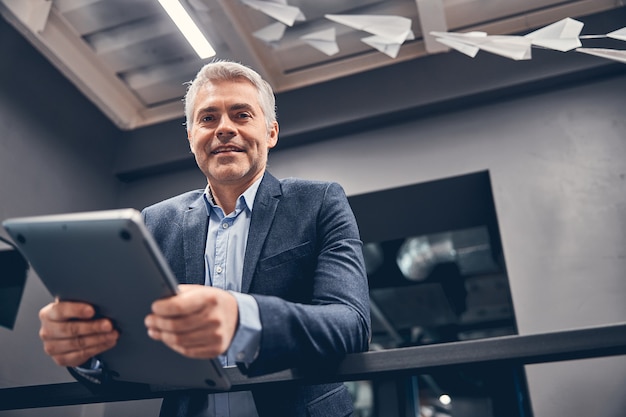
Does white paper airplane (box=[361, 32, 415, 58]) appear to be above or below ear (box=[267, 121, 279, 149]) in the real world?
above

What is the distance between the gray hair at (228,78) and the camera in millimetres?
1463

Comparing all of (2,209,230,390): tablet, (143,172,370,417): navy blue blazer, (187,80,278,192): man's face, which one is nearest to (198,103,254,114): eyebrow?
(187,80,278,192): man's face

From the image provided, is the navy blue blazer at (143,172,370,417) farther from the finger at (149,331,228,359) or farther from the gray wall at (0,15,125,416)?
the gray wall at (0,15,125,416)

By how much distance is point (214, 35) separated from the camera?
2.79 m

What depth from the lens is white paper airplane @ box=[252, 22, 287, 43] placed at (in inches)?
98.4

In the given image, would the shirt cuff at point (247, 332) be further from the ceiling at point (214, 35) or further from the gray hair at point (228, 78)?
the ceiling at point (214, 35)

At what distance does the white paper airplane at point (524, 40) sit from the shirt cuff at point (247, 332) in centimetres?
163

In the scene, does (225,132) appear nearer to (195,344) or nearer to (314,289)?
(314,289)

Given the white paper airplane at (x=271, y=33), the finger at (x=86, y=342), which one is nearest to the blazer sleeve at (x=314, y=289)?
the finger at (x=86, y=342)

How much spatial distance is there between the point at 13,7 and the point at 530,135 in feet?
8.07

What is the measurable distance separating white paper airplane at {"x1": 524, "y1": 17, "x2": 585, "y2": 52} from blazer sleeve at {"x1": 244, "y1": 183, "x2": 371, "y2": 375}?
4.11 feet

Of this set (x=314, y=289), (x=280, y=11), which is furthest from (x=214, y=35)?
(x=314, y=289)

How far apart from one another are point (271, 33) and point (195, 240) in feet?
5.02

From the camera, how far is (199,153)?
4.64 ft
